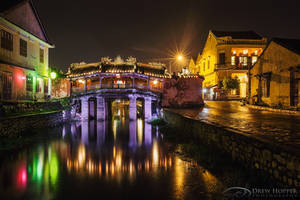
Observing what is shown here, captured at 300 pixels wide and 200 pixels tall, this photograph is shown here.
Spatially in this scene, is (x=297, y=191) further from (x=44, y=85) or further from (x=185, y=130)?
(x=44, y=85)

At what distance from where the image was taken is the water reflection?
5.64 m

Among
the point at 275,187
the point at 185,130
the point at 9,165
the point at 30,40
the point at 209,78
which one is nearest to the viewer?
the point at 275,187

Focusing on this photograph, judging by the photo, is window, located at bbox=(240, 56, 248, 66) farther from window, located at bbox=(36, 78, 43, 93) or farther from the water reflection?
window, located at bbox=(36, 78, 43, 93)

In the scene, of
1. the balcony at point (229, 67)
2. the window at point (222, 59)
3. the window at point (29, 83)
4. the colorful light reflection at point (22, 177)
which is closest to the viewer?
the colorful light reflection at point (22, 177)

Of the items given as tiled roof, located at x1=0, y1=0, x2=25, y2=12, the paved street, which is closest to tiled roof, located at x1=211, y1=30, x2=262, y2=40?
the paved street

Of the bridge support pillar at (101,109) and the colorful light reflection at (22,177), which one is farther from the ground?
the bridge support pillar at (101,109)

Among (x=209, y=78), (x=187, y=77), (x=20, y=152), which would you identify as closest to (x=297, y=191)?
(x=20, y=152)

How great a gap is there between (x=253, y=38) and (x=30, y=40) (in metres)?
38.0

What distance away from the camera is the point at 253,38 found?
3831 cm

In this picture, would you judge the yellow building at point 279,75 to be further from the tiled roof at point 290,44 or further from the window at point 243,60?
the window at point 243,60

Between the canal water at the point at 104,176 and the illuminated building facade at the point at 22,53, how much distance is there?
1011 centimetres

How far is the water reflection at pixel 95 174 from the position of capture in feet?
18.5

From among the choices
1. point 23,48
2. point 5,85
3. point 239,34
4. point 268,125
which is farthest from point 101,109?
point 239,34

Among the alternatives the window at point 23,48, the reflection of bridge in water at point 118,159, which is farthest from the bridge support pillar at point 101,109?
the reflection of bridge in water at point 118,159
